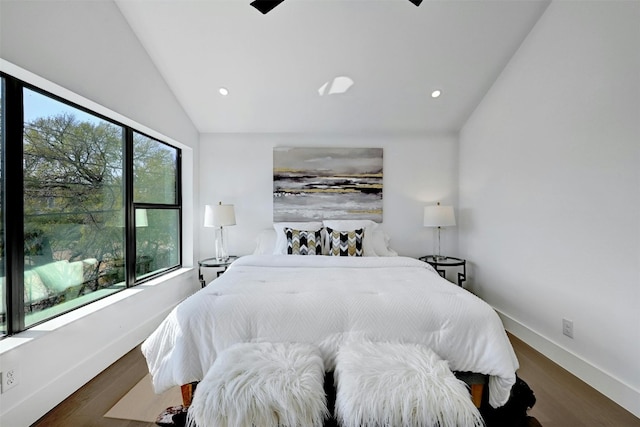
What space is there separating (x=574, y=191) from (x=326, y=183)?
242 centimetres

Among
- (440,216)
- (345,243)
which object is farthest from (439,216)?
(345,243)

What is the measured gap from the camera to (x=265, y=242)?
348 cm

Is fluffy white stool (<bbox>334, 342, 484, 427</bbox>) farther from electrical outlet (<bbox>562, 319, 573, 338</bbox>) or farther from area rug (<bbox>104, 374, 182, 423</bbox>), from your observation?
electrical outlet (<bbox>562, 319, 573, 338</bbox>)

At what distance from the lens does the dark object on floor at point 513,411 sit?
158 centimetres

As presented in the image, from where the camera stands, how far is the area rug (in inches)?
64.1

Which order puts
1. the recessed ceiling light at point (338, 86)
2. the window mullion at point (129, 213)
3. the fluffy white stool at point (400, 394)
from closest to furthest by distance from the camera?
the fluffy white stool at point (400, 394)
the window mullion at point (129, 213)
the recessed ceiling light at point (338, 86)

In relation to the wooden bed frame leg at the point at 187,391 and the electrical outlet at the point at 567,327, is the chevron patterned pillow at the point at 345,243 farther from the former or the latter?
the wooden bed frame leg at the point at 187,391

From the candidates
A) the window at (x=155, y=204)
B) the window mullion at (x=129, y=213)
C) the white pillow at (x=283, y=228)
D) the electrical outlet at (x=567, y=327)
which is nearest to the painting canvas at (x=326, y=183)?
the white pillow at (x=283, y=228)

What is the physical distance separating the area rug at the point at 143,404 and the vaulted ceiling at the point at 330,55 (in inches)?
106

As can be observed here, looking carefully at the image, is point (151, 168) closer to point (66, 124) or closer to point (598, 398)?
point (66, 124)

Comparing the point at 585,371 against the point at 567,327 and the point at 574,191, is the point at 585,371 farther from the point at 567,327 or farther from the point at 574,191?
the point at 574,191

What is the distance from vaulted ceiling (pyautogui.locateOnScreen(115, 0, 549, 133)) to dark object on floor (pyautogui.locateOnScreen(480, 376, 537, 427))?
2.74m

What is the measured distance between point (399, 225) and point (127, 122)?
10.3 ft

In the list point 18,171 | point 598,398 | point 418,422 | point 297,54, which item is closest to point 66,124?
point 18,171
